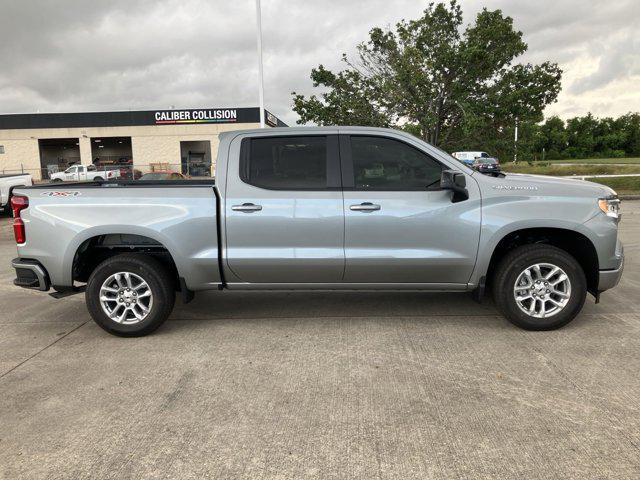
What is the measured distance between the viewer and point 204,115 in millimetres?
46656

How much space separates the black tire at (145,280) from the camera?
477cm

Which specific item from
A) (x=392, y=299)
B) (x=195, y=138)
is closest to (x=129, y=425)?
(x=392, y=299)

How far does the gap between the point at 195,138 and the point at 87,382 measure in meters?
45.4

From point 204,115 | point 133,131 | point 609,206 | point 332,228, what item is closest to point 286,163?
point 332,228

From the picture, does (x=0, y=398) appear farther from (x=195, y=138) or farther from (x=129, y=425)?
(x=195, y=138)

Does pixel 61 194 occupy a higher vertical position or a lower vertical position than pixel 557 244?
higher

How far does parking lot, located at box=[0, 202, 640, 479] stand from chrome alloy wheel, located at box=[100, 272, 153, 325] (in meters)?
0.25

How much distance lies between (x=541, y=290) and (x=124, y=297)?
3.88 m

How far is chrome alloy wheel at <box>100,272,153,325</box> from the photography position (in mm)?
4793

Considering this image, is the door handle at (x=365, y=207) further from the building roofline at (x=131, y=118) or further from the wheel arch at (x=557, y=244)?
the building roofline at (x=131, y=118)

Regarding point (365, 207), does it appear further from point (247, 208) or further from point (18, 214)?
point (18, 214)

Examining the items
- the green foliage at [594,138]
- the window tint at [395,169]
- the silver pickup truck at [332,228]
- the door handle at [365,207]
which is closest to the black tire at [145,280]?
the silver pickup truck at [332,228]

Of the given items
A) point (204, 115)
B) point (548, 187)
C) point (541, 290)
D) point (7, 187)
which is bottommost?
point (541, 290)

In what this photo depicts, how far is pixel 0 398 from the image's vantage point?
367 cm
